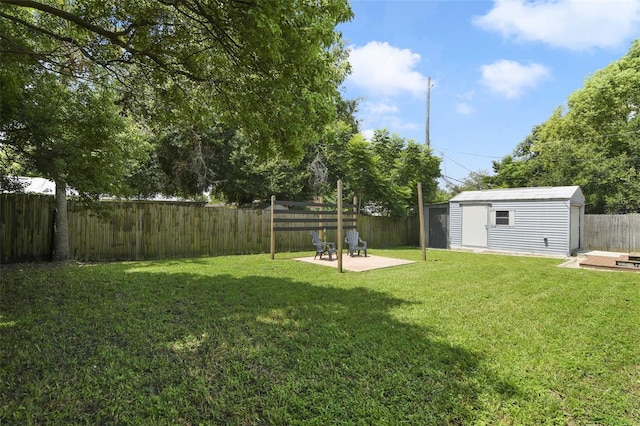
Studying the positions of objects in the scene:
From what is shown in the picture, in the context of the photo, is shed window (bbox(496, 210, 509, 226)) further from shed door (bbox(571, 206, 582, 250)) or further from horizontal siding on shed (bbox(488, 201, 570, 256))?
shed door (bbox(571, 206, 582, 250))

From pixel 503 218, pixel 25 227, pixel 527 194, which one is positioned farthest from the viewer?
pixel 503 218

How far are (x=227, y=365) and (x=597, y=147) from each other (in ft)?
79.9

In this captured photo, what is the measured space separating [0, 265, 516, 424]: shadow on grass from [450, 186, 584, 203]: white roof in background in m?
10.7

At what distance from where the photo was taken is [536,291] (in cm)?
591

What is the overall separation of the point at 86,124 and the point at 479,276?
27.0ft

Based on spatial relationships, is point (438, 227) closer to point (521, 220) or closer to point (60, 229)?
point (521, 220)

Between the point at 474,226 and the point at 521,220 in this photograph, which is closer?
the point at 521,220

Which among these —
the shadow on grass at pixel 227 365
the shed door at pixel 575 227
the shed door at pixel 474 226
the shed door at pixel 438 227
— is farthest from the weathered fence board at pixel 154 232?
the shed door at pixel 438 227

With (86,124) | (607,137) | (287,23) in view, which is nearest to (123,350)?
(287,23)

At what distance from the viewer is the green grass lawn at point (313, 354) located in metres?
2.23

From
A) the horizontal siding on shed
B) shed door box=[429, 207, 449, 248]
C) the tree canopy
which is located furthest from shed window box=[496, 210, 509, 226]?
the tree canopy

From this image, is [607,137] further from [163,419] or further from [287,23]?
[163,419]

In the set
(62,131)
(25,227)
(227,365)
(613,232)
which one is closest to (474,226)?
(613,232)

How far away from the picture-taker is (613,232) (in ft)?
43.8
